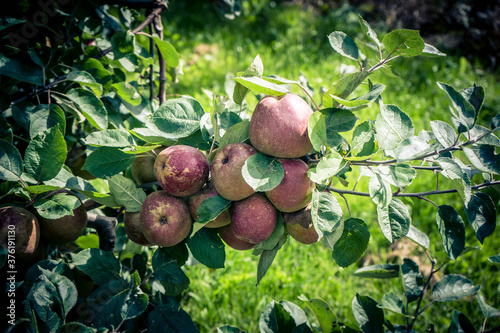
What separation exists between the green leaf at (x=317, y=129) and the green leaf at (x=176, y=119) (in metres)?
0.36

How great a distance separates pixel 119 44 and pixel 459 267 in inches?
98.2

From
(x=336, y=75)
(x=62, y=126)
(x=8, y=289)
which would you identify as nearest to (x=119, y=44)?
(x=62, y=126)

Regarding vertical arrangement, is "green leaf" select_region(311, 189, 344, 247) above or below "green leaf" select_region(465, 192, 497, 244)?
above

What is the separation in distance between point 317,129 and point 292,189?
0.56 ft

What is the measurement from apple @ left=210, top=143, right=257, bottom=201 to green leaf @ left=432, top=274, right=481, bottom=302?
2.69 feet

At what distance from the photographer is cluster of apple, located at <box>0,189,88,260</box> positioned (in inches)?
36.3

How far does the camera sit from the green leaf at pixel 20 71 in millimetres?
1073

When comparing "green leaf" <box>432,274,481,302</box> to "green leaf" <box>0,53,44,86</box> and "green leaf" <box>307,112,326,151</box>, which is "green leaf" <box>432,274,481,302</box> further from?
"green leaf" <box>0,53,44,86</box>

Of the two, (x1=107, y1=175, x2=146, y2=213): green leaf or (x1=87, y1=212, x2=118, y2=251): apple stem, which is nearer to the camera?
(x1=107, y1=175, x2=146, y2=213): green leaf

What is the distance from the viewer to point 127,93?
4.34 feet

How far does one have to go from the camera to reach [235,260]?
2.21 m

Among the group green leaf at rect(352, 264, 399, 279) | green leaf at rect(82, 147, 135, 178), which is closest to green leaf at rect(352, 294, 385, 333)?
green leaf at rect(352, 264, 399, 279)

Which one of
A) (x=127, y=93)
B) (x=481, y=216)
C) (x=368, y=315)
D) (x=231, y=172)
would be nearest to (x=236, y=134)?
(x=231, y=172)

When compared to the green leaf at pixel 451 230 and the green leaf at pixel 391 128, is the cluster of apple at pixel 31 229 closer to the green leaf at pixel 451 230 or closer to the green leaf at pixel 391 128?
the green leaf at pixel 391 128
